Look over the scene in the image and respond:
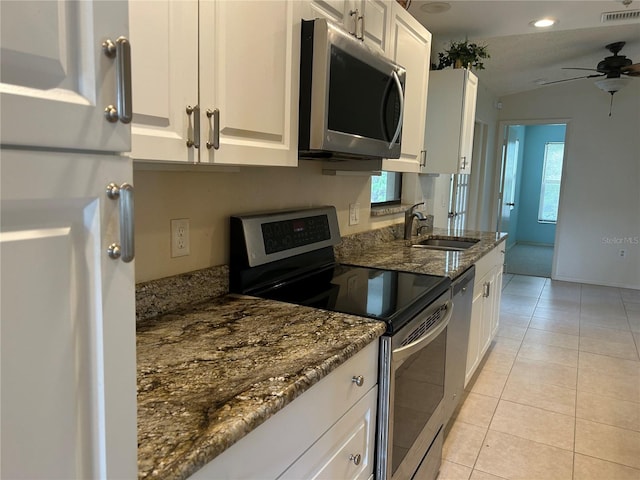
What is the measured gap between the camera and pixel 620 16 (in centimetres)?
288

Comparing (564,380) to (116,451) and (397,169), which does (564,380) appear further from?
(116,451)

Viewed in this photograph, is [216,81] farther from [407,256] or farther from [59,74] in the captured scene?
[407,256]

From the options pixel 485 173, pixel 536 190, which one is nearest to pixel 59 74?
pixel 485 173

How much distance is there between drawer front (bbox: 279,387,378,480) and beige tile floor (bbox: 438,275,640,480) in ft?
3.01

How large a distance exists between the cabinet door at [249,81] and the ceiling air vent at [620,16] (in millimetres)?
2502

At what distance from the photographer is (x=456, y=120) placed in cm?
316

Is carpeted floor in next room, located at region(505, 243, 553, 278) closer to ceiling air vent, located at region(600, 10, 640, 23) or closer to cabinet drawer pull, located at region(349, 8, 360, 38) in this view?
ceiling air vent, located at region(600, 10, 640, 23)

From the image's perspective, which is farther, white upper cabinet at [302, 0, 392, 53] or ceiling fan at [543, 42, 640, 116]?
ceiling fan at [543, 42, 640, 116]

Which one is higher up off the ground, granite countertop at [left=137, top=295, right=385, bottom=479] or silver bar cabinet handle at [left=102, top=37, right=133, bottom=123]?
silver bar cabinet handle at [left=102, top=37, right=133, bottom=123]

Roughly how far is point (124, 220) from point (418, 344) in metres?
1.18

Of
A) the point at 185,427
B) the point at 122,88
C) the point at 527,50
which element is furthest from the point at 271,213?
the point at 527,50

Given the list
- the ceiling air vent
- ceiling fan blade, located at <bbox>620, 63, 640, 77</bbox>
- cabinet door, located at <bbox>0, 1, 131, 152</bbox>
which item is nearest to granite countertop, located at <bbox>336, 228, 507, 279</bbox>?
the ceiling air vent

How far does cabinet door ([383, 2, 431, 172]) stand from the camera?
2.08 meters

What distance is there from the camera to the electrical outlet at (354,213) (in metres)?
2.50
